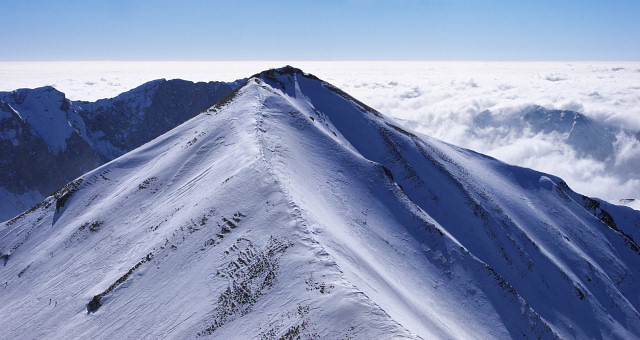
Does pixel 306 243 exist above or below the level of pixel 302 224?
below

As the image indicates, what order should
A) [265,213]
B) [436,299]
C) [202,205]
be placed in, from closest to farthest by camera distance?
[265,213] < [202,205] < [436,299]

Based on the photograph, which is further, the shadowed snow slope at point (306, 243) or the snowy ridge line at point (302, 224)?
the shadowed snow slope at point (306, 243)

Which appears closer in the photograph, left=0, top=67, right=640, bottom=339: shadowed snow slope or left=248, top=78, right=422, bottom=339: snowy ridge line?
left=248, top=78, right=422, bottom=339: snowy ridge line

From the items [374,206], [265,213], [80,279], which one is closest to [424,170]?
[374,206]

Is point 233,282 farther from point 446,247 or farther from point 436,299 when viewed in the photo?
point 446,247

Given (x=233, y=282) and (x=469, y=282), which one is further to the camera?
(x=469, y=282)

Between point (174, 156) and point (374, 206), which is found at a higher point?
point (174, 156)

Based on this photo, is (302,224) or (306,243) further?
(302,224)

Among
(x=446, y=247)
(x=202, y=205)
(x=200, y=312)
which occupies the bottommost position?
(x=446, y=247)
